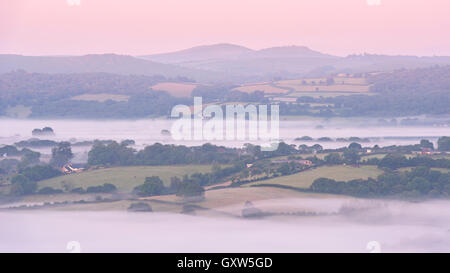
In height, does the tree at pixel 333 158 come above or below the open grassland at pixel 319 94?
below

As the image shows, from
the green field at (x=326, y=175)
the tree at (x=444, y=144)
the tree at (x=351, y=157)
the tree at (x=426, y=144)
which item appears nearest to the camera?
the green field at (x=326, y=175)

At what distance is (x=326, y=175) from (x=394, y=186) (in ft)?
4.94

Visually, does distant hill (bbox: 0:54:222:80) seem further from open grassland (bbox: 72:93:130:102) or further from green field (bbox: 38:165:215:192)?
green field (bbox: 38:165:215:192)

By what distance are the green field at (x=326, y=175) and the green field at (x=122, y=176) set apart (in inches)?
82.3

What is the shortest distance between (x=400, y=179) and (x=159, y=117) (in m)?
16.8

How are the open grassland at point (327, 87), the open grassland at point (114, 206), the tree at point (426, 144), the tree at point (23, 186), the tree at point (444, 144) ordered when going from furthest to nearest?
the open grassland at point (327, 87) → the tree at point (426, 144) → the tree at point (444, 144) → the tree at point (23, 186) → the open grassland at point (114, 206)

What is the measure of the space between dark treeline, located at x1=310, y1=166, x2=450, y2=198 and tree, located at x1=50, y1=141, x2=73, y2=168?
706cm

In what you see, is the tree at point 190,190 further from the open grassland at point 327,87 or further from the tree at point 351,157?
the open grassland at point 327,87

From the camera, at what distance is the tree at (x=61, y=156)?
16078mm

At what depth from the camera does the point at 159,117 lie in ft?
90.7

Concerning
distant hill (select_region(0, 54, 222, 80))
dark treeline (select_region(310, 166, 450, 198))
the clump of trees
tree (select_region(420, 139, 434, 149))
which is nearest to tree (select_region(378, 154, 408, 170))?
dark treeline (select_region(310, 166, 450, 198))

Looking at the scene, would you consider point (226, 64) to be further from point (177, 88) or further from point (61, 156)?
point (61, 156)

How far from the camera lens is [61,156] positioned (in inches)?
661

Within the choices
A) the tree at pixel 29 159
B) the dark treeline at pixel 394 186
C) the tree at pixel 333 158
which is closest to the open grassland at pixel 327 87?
the tree at pixel 333 158
